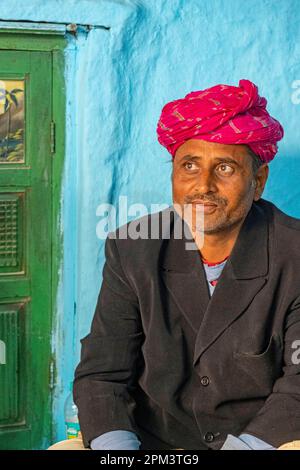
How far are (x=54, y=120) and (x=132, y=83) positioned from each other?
0.36 metres

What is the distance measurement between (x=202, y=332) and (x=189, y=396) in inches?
8.6

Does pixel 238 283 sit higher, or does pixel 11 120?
pixel 11 120

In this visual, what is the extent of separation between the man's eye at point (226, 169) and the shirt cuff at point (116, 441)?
880mm

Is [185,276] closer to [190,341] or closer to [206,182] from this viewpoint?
[190,341]

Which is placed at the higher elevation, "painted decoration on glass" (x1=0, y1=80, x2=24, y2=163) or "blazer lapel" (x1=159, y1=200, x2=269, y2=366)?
"painted decoration on glass" (x1=0, y1=80, x2=24, y2=163)

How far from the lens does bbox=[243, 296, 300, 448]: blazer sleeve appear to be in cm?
261

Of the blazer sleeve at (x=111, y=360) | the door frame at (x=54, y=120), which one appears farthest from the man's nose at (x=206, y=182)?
the door frame at (x=54, y=120)

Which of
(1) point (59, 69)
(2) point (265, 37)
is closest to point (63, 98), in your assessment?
(1) point (59, 69)

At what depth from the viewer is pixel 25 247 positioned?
12.0 ft

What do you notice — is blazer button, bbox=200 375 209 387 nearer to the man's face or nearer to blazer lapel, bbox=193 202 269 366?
blazer lapel, bbox=193 202 269 366

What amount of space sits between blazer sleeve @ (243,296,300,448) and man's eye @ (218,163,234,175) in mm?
464

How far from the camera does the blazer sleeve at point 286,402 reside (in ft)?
8.55

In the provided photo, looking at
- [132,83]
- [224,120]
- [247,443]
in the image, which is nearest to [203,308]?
[247,443]

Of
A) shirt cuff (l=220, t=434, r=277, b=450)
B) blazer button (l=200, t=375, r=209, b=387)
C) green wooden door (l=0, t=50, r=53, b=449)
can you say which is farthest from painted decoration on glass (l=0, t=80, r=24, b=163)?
shirt cuff (l=220, t=434, r=277, b=450)
